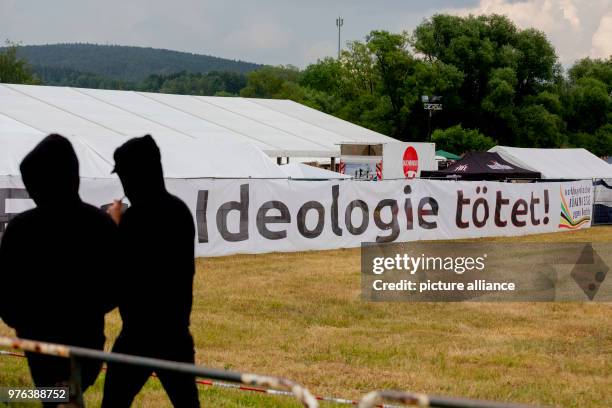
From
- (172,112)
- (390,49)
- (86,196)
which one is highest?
(390,49)

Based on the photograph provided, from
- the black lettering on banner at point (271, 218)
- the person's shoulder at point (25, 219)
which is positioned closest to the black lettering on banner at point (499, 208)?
the black lettering on banner at point (271, 218)

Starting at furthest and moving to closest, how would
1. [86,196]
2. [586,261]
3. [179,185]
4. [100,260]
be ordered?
[586,261] < [179,185] < [86,196] < [100,260]

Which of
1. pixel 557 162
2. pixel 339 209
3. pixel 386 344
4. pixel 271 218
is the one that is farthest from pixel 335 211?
pixel 557 162

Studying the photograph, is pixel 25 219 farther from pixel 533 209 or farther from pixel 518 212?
pixel 533 209

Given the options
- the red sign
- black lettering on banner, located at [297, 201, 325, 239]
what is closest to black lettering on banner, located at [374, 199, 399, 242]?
black lettering on banner, located at [297, 201, 325, 239]

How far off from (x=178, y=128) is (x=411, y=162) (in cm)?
931

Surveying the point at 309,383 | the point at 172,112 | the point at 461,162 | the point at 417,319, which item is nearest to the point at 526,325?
the point at 417,319

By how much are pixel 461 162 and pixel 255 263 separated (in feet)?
63.3

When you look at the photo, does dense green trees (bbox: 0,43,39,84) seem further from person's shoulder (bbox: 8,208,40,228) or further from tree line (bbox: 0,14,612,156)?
person's shoulder (bbox: 8,208,40,228)

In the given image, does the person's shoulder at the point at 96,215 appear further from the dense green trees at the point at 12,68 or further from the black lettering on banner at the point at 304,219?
the dense green trees at the point at 12,68

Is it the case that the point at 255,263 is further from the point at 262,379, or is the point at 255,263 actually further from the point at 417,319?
the point at 262,379

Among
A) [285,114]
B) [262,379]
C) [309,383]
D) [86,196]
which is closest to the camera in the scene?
[262,379]

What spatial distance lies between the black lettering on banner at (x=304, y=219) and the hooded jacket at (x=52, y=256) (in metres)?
17.4

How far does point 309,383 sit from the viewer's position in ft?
28.8
